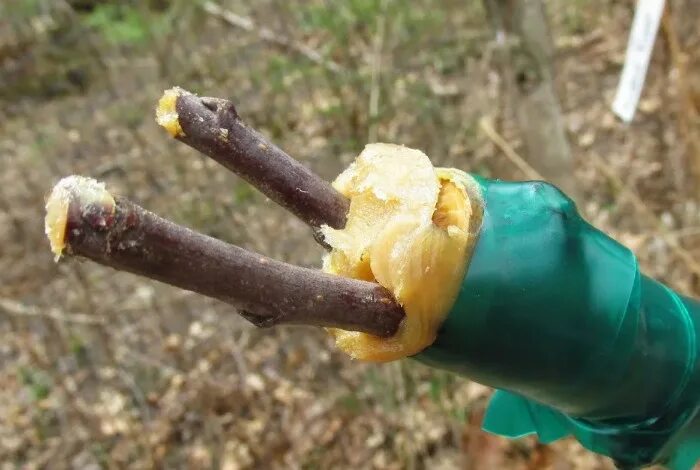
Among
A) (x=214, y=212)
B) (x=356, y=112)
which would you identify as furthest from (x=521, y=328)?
(x=214, y=212)

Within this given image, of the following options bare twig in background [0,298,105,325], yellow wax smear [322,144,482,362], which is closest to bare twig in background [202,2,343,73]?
bare twig in background [0,298,105,325]

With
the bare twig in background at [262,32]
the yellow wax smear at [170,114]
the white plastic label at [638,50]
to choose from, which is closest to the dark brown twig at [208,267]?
the yellow wax smear at [170,114]

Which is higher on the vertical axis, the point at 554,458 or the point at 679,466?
the point at 679,466

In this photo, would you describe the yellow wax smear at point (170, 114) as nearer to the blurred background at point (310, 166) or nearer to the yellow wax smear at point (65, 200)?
the yellow wax smear at point (65, 200)

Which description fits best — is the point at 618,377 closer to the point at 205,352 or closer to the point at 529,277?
the point at 529,277

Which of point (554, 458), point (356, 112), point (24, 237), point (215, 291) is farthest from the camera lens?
point (24, 237)

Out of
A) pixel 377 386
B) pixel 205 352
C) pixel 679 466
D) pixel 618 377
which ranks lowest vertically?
pixel 205 352

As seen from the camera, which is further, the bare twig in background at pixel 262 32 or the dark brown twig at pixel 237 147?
the bare twig in background at pixel 262 32
